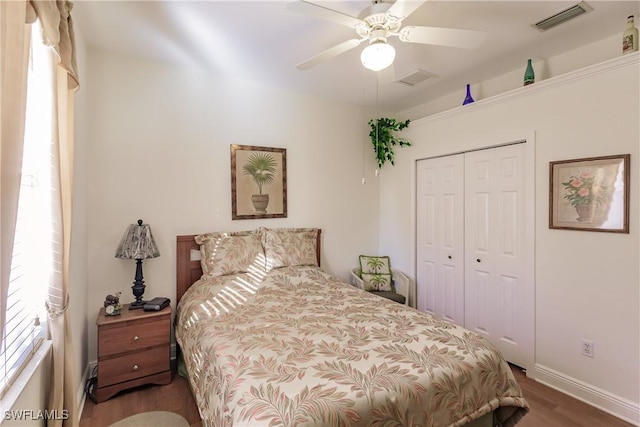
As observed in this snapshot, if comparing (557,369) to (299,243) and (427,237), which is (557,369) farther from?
(299,243)

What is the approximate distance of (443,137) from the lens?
3387mm

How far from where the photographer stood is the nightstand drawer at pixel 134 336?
7.32 ft

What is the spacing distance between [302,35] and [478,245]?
248 centimetres

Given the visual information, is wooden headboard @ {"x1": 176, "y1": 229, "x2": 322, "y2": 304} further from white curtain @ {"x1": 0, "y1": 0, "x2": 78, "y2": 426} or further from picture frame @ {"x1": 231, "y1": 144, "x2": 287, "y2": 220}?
white curtain @ {"x1": 0, "y1": 0, "x2": 78, "y2": 426}

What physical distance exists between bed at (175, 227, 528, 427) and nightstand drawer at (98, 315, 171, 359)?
0.48 feet

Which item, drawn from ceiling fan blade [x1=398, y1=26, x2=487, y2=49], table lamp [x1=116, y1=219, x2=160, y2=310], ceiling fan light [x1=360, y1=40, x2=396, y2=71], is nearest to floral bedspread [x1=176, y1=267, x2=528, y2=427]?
table lamp [x1=116, y1=219, x2=160, y2=310]

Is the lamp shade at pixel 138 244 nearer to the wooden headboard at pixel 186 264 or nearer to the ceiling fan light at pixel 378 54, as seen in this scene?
the wooden headboard at pixel 186 264

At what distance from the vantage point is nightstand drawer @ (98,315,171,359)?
2232 mm

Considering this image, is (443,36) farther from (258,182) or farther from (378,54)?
(258,182)

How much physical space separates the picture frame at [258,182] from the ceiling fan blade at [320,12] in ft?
5.85

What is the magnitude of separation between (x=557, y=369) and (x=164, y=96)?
4.01 m

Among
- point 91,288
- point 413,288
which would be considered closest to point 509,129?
point 413,288

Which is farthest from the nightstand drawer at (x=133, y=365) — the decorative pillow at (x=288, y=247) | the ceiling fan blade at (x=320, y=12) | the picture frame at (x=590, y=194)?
the picture frame at (x=590, y=194)

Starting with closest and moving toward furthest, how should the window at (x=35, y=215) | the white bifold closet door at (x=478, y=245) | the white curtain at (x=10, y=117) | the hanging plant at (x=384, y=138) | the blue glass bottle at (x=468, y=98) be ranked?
the white curtain at (x=10, y=117) → the window at (x=35, y=215) → the white bifold closet door at (x=478, y=245) → the blue glass bottle at (x=468, y=98) → the hanging plant at (x=384, y=138)
